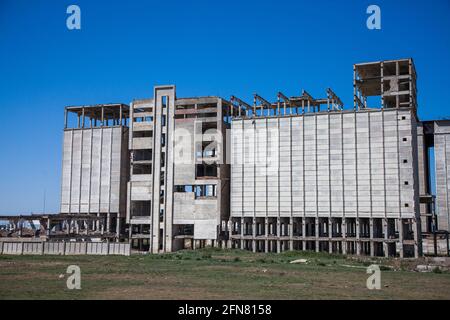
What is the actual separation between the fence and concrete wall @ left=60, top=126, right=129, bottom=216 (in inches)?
867

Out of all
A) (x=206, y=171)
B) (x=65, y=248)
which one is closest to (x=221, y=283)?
(x=65, y=248)

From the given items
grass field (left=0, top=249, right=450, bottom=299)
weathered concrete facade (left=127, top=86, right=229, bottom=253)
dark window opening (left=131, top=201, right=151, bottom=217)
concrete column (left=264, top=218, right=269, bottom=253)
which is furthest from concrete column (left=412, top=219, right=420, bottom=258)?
dark window opening (left=131, top=201, right=151, bottom=217)

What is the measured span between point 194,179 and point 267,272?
1465 inches

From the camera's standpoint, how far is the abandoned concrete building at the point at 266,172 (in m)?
64.1

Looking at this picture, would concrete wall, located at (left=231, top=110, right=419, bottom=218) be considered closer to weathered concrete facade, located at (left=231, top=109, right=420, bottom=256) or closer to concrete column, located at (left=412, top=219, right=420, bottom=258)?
weathered concrete facade, located at (left=231, top=109, right=420, bottom=256)

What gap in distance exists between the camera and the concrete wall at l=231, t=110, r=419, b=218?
6306 centimetres

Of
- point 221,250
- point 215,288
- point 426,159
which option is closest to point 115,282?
point 215,288

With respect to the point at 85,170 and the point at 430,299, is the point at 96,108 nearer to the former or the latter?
the point at 85,170

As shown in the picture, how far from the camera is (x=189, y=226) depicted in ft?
263

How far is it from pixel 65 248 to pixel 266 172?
28.2m

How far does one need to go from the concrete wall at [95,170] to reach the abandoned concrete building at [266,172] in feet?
0.59

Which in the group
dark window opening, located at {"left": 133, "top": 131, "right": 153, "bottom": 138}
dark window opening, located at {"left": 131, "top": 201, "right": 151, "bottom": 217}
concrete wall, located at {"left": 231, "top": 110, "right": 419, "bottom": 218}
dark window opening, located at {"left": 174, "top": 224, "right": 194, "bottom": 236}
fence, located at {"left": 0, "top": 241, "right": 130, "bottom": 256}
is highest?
dark window opening, located at {"left": 133, "top": 131, "right": 153, "bottom": 138}

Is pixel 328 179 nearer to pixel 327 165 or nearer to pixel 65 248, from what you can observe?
pixel 327 165

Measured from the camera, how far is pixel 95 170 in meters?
83.8
